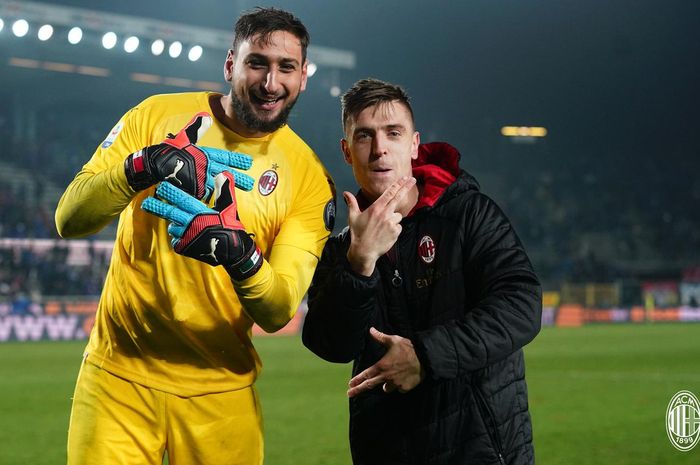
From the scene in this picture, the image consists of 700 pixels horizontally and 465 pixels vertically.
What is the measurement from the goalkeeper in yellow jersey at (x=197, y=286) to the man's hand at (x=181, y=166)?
92 mm

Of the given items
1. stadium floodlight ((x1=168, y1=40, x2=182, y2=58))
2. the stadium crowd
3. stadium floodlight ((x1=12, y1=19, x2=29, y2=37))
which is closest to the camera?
the stadium crowd

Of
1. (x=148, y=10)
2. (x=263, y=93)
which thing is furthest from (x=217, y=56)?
(x=263, y=93)

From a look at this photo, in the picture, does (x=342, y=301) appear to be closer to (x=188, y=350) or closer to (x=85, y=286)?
(x=188, y=350)

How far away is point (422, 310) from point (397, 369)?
33 centimetres

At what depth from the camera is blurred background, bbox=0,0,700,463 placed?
26.7 metres

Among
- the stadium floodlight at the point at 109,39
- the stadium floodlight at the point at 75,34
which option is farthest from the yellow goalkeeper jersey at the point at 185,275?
the stadium floodlight at the point at 109,39

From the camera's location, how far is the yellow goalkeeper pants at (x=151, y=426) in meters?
3.09

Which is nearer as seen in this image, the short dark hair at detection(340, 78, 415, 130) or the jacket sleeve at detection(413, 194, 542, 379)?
the jacket sleeve at detection(413, 194, 542, 379)

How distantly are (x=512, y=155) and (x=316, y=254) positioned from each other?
43391 millimetres

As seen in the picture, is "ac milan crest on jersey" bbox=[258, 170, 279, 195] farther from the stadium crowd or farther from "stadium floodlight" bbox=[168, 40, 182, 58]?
"stadium floodlight" bbox=[168, 40, 182, 58]

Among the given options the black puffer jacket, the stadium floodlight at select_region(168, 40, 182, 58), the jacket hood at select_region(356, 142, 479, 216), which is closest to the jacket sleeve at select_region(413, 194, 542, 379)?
the black puffer jacket

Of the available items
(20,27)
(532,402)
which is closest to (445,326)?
(532,402)

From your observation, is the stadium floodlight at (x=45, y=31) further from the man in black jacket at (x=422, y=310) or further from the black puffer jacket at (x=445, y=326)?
the black puffer jacket at (x=445, y=326)

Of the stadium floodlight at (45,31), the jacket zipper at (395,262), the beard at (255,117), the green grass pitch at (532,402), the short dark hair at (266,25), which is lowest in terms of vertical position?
the green grass pitch at (532,402)
